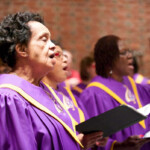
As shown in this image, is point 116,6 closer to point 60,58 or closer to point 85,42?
point 85,42

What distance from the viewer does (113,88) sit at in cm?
294

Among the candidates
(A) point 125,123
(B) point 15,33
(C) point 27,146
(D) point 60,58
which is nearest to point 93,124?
(A) point 125,123

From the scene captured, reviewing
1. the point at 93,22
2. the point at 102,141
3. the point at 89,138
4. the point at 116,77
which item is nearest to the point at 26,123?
the point at 89,138

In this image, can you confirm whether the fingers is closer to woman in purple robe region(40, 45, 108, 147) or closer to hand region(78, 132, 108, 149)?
woman in purple robe region(40, 45, 108, 147)

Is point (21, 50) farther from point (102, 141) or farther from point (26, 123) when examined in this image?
point (102, 141)

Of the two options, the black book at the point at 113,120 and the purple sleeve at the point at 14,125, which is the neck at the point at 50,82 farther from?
the purple sleeve at the point at 14,125

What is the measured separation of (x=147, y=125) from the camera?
2877 mm

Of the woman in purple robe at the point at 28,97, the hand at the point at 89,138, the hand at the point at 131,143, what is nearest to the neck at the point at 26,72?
the woman in purple robe at the point at 28,97

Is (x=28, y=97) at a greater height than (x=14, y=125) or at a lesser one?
greater

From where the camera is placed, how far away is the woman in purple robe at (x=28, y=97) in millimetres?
1671

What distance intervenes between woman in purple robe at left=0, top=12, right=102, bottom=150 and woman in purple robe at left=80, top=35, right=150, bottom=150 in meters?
0.81

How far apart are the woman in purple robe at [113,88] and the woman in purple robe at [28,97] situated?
2.67 ft

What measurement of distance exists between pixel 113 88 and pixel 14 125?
1.46 m

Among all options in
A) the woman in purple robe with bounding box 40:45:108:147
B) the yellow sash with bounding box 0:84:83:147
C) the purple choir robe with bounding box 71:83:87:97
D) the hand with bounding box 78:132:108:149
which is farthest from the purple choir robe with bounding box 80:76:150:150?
the purple choir robe with bounding box 71:83:87:97
